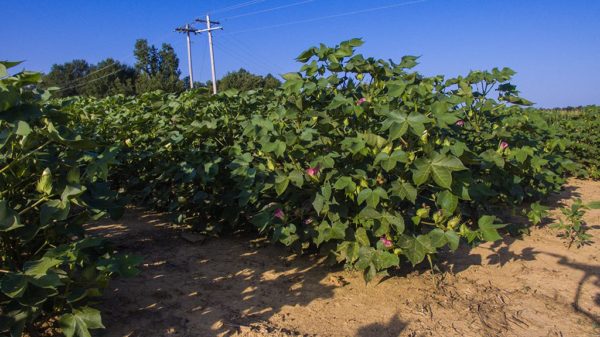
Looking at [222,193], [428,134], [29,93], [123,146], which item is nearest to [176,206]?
[222,193]

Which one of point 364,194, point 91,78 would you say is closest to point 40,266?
point 364,194

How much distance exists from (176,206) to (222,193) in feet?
1.32

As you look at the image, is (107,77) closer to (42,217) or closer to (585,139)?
(585,139)

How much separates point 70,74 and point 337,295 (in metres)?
66.0

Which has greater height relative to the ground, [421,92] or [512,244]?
[421,92]

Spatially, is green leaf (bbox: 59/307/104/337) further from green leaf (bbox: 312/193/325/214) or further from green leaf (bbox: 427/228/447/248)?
green leaf (bbox: 427/228/447/248)

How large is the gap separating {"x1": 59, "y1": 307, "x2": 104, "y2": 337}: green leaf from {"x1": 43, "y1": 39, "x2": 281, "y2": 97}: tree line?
34.5 meters

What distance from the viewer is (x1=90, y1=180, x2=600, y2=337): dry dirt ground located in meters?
2.38

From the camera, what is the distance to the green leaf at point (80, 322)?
5.95 feet

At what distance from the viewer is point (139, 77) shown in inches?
1799

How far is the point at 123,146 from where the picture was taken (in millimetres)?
4000

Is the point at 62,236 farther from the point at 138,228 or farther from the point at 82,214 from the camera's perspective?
the point at 138,228

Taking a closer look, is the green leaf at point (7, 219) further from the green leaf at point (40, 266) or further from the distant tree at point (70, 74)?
the distant tree at point (70, 74)

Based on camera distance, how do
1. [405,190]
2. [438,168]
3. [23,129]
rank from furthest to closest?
1. [405,190]
2. [438,168]
3. [23,129]
